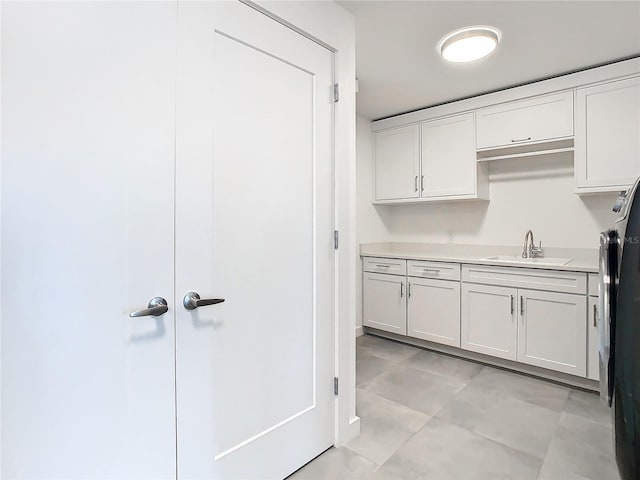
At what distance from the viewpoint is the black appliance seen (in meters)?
1.13

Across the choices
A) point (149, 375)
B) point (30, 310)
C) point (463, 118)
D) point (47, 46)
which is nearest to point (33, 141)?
point (47, 46)

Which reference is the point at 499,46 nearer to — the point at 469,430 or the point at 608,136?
the point at 608,136

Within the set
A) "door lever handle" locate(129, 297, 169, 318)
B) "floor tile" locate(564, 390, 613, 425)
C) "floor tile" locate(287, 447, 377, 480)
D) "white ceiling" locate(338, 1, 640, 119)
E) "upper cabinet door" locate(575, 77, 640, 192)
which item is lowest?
"floor tile" locate(287, 447, 377, 480)

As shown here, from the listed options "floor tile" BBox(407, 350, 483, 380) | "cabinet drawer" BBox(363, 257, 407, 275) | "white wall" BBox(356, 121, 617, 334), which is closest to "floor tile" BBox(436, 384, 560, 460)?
"floor tile" BBox(407, 350, 483, 380)

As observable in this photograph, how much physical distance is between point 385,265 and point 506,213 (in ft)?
4.20

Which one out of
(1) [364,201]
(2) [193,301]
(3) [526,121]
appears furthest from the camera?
(1) [364,201]

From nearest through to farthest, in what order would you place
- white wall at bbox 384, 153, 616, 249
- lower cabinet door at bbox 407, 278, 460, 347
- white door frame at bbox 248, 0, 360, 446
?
white door frame at bbox 248, 0, 360, 446 → white wall at bbox 384, 153, 616, 249 → lower cabinet door at bbox 407, 278, 460, 347

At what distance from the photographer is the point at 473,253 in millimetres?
3592

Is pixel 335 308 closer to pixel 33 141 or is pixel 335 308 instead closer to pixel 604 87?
pixel 33 141

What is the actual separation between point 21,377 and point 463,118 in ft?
11.6

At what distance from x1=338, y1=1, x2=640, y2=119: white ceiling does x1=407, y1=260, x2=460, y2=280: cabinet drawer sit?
1.58 metres

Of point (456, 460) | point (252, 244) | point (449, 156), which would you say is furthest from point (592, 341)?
point (252, 244)

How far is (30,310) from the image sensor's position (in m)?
0.96

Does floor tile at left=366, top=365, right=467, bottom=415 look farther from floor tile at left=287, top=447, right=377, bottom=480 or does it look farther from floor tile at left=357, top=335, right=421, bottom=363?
floor tile at left=287, top=447, right=377, bottom=480
